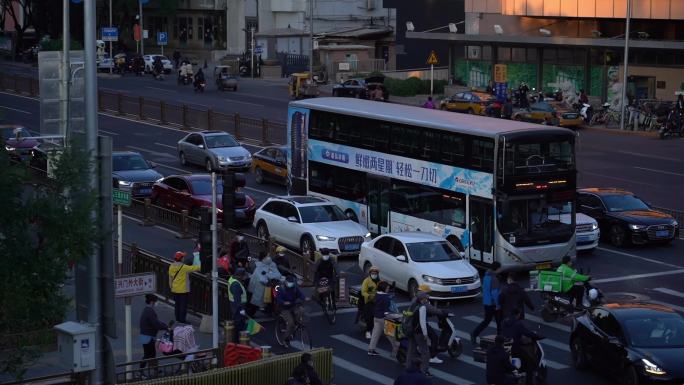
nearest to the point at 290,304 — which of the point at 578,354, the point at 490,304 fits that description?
the point at 490,304

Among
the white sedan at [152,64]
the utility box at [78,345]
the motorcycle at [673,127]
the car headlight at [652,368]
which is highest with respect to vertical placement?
the white sedan at [152,64]

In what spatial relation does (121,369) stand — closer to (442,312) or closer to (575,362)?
(442,312)

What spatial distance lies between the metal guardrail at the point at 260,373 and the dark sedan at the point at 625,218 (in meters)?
15.3

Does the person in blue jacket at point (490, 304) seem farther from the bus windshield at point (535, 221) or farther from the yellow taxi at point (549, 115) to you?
the yellow taxi at point (549, 115)

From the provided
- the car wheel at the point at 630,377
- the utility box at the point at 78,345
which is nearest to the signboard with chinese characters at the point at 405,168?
the car wheel at the point at 630,377

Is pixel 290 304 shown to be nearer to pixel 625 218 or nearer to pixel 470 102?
pixel 625 218

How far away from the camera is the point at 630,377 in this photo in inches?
727

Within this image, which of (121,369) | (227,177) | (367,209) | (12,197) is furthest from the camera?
(367,209)

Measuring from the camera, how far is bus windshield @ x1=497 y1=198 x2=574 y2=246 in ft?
91.1

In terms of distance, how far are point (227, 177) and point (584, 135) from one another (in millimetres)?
36997

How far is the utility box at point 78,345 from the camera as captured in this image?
13.3 m

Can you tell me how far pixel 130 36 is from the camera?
112750mm

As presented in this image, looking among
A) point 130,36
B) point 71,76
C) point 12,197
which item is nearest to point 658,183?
point 71,76

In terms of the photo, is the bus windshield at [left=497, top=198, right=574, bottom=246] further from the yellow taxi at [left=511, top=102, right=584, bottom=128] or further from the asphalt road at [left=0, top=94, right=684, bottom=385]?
the yellow taxi at [left=511, top=102, right=584, bottom=128]
